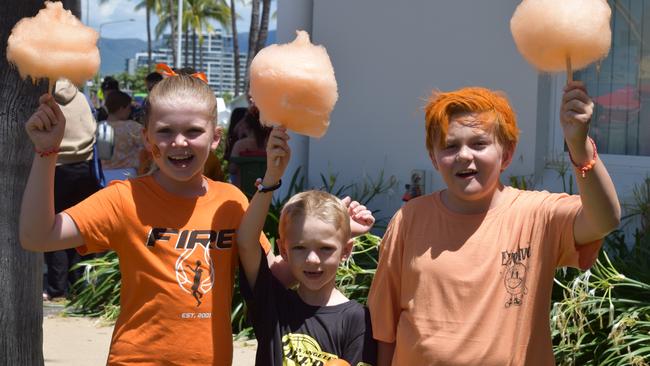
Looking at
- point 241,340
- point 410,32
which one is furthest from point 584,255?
point 410,32

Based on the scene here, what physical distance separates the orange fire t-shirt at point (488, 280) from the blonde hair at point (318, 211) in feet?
0.98

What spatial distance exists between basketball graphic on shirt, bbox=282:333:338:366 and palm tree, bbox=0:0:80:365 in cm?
180

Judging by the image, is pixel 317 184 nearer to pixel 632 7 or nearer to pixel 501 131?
pixel 632 7

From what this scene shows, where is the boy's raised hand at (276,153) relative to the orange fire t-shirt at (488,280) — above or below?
above

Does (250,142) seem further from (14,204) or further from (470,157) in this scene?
(470,157)

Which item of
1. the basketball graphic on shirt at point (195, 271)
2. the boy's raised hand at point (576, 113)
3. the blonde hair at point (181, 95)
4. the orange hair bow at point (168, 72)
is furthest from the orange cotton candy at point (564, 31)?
the orange hair bow at point (168, 72)

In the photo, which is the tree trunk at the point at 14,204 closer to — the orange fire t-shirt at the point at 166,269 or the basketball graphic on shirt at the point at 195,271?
the orange fire t-shirt at the point at 166,269

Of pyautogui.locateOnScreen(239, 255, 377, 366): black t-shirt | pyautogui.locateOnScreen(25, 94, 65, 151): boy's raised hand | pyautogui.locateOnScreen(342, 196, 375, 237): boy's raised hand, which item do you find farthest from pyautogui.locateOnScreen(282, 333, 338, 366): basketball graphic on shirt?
pyautogui.locateOnScreen(25, 94, 65, 151): boy's raised hand

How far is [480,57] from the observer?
277 inches

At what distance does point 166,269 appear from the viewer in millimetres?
2875

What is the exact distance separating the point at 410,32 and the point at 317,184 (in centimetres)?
142

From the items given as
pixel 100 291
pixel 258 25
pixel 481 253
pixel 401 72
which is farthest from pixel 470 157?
pixel 258 25

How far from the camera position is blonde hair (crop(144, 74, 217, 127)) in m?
2.95

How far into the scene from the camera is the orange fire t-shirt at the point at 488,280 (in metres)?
2.70
